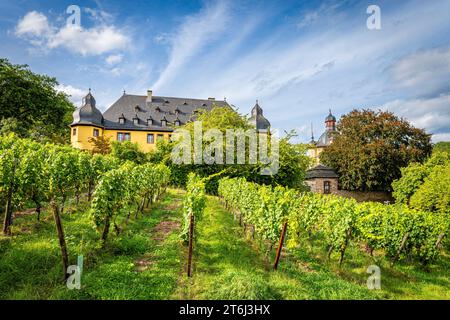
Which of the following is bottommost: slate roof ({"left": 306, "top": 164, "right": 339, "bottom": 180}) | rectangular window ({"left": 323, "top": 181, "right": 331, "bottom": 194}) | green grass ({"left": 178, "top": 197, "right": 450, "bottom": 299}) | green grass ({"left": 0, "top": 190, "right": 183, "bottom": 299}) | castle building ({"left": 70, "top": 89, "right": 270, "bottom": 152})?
green grass ({"left": 178, "top": 197, "right": 450, "bottom": 299})

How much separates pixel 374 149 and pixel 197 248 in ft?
92.0

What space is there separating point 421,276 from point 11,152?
43.1ft

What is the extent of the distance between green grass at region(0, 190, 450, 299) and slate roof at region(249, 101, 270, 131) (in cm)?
3172

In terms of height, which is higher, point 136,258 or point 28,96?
point 28,96

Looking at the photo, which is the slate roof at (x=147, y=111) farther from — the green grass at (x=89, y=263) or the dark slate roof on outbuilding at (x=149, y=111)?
the green grass at (x=89, y=263)

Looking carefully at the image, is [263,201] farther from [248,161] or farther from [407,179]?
[407,179]

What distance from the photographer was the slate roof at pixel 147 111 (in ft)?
127

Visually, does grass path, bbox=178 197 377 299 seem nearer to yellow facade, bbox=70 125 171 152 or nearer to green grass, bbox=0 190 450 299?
green grass, bbox=0 190 450 299

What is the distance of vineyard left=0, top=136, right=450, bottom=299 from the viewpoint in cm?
543

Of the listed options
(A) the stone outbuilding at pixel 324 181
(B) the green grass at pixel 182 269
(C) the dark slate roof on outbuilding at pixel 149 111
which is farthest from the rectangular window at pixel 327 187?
(B) the green grass at pixel 182 269

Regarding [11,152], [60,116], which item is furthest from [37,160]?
[60,116]

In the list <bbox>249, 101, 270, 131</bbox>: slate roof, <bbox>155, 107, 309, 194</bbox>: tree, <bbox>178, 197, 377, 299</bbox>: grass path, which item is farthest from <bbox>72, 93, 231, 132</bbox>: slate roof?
<bbox>178, 197, 377, 299</bbox>: grass path

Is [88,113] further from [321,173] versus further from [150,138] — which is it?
[321,173]

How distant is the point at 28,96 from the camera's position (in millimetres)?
25953
